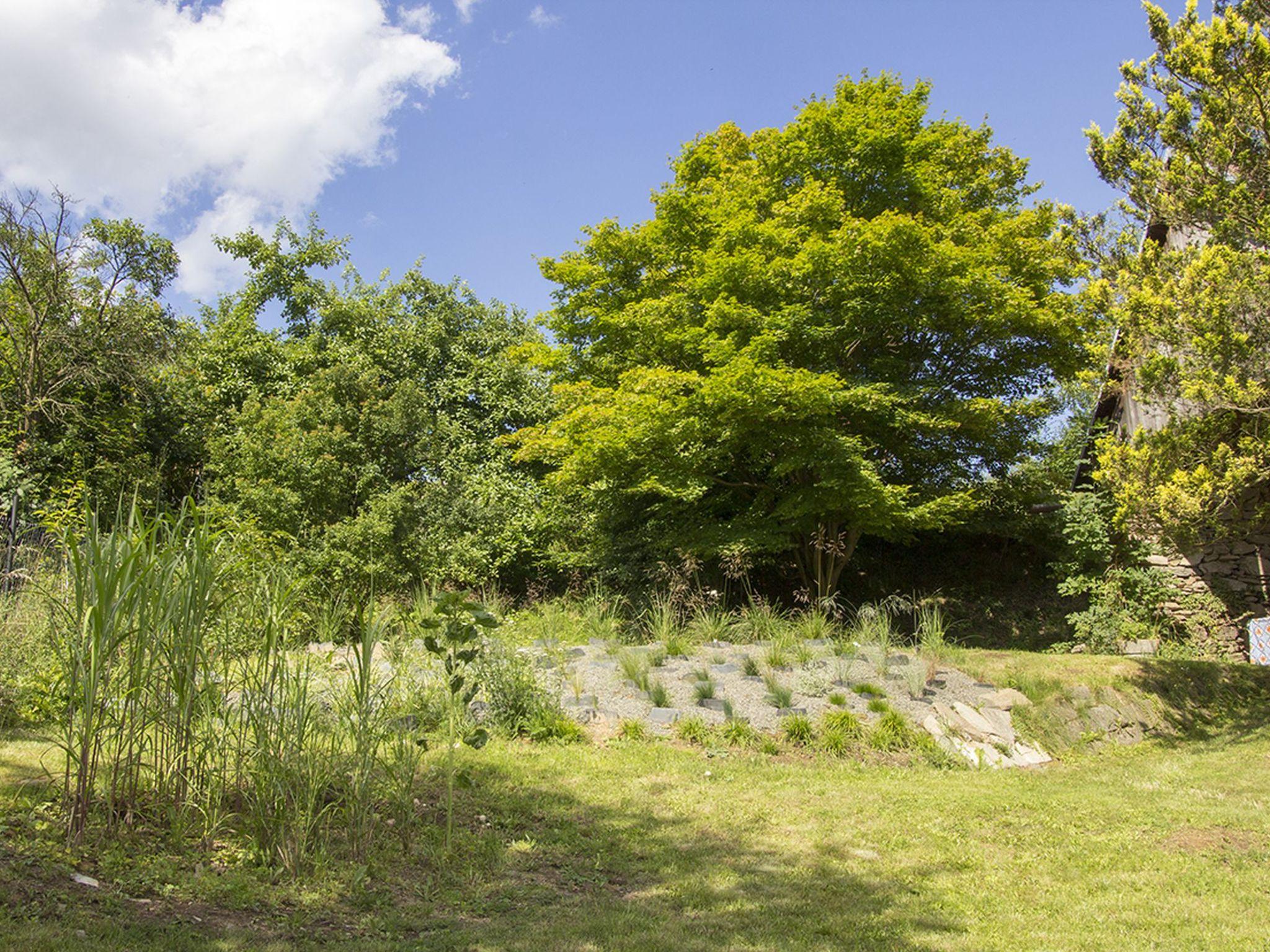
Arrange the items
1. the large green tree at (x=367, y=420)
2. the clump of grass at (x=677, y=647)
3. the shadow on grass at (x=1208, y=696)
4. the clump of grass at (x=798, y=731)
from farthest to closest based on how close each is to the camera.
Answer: the large green tree at (x=367, y=420) → the clump of grass at (x=677, y=647) → the shadow on grass at (x=1208, y=696) → the clump of grass at (x=798, y=731)

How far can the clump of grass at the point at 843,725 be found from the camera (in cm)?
714

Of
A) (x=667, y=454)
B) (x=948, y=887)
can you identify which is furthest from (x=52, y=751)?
(x=667, y=454)

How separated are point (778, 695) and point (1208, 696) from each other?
509 centimetres

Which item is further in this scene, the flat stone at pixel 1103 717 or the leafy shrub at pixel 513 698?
the flat stone at pixel 1103 717

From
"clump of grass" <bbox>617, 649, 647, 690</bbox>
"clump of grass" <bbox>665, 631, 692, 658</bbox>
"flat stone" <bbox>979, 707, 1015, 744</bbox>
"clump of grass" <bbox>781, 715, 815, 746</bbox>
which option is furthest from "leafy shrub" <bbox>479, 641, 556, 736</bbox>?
"flat stone" <bbox>979, 707, 1015, 744</bbox>

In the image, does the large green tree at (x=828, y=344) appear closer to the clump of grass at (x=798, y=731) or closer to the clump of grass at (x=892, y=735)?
the clump of grass at (x=892, y=735)

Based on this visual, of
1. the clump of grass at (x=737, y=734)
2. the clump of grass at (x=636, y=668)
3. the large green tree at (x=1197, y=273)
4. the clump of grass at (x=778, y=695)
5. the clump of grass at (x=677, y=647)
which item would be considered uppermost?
the large green tree at (x=1197, y=273)

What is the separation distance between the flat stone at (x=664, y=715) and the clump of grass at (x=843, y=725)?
1207 millimetres

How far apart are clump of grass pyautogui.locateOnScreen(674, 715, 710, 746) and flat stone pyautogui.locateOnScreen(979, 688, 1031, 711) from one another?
279 centimetres

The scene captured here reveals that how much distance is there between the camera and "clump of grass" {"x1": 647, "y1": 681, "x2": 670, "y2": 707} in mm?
7516

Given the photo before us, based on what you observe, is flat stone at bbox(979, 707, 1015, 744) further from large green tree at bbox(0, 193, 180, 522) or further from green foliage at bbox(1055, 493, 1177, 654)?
large green tree at bbox(0, 193, 180, 522)

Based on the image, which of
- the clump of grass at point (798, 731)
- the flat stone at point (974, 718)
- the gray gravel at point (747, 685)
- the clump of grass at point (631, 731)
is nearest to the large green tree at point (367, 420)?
the gray gravel at point (747, 685)

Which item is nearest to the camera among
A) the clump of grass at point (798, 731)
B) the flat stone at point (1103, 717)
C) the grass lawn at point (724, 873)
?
the grass lawn at point (724, 873)

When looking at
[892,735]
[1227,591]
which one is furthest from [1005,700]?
[1227,591]
